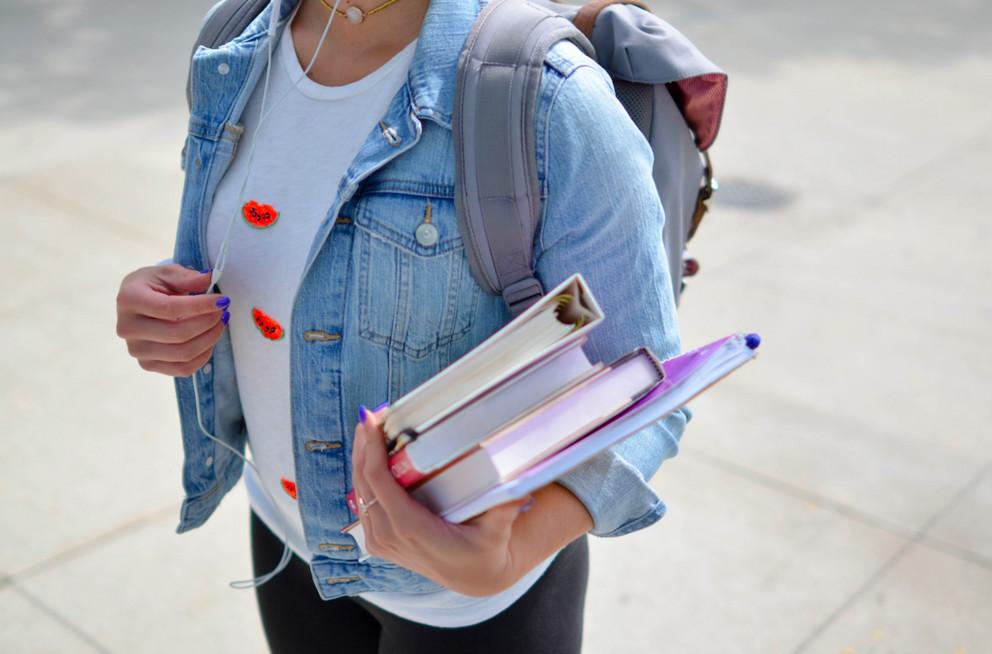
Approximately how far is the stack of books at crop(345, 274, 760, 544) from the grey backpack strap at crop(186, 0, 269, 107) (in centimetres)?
81

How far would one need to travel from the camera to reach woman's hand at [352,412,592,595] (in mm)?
1130

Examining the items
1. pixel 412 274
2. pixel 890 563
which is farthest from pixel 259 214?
pixel 890 563

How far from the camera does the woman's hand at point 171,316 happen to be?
145 cm

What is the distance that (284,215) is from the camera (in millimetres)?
1482

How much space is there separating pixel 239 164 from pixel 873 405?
320 centimetres

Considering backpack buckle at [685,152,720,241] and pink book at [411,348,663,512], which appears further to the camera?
backpack buckle at [685,152,720,241]

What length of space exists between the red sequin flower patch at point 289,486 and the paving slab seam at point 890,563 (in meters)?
1.95

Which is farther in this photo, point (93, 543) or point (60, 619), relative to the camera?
point (93, 543)

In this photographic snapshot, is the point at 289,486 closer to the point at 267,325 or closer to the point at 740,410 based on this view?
the point at 267,325

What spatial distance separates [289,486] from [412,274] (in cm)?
44

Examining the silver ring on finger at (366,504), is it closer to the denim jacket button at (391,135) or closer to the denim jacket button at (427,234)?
the denim jacket button at (427,234)

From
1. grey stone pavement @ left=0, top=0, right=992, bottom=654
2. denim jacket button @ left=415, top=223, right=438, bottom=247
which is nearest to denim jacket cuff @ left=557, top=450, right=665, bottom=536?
denim jacket button @ left=415, top=223, right=438, bottom=247

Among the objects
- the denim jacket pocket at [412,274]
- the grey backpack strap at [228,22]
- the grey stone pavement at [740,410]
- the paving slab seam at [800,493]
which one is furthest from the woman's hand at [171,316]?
the paving slab seam at [800,493]

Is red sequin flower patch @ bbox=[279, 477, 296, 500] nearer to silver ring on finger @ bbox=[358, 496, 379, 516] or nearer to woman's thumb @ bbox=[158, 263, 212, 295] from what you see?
woman's thumb @ bbox=[158, 263, 212, 295]
